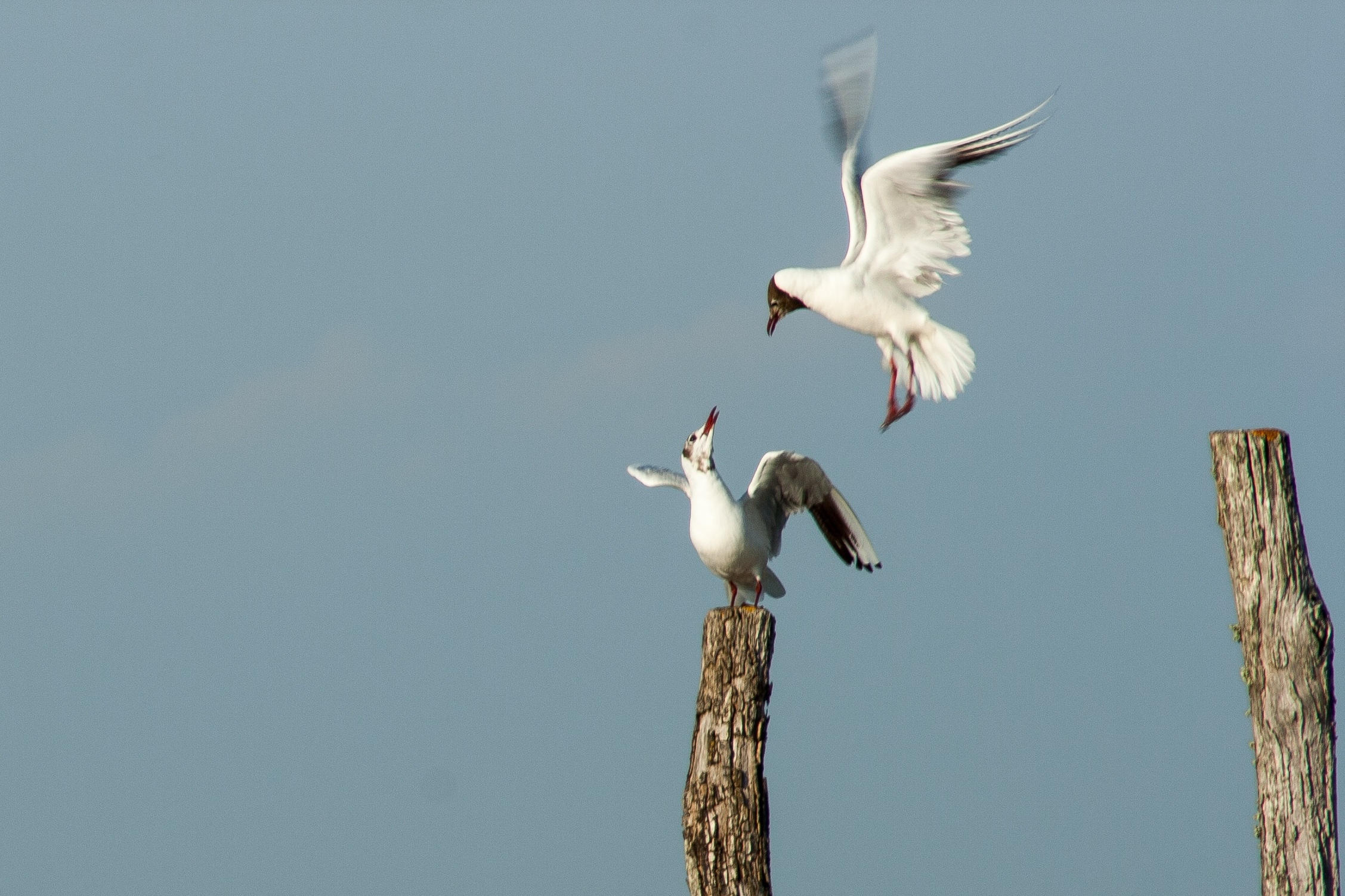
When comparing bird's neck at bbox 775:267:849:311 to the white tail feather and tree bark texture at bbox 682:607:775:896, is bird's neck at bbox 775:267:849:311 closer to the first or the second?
the white tail feather

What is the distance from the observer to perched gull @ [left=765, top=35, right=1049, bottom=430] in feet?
33.7

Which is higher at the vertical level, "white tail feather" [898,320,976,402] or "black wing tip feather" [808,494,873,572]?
"white tail feather" [898,320,976,402]

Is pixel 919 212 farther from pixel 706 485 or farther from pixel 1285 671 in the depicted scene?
pixel 1285 671

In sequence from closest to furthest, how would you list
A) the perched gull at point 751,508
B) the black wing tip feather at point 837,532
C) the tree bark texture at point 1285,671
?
the tree bark texture at point 1285,671 → the perched gull at point 751,508 → the black wing tip feather at point 837,532

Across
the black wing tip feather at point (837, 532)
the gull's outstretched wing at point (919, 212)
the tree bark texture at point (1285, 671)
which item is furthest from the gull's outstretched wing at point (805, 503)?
the tree bark texture at point (1285, 671)

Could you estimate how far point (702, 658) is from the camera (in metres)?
7.48

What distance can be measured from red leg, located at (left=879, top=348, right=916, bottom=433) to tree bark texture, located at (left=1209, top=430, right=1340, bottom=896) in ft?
10.8

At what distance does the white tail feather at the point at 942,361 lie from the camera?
416 inches

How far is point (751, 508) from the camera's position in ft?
30.6

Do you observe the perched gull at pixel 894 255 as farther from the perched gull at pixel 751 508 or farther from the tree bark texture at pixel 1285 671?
the tree bark texture at pixel 1285 671

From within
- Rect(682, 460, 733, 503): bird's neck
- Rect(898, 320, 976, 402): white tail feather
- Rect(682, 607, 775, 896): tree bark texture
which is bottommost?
Rect(682, 607, 775, 896): tree bark texture

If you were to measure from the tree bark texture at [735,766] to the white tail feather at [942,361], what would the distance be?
3.60 meters

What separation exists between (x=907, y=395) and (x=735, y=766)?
3.94 metres

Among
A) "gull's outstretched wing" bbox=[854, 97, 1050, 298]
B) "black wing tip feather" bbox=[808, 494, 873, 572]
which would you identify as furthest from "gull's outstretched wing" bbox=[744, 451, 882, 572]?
"gull's outstretched wing" bbox=[854, 97, 1050, 298]
